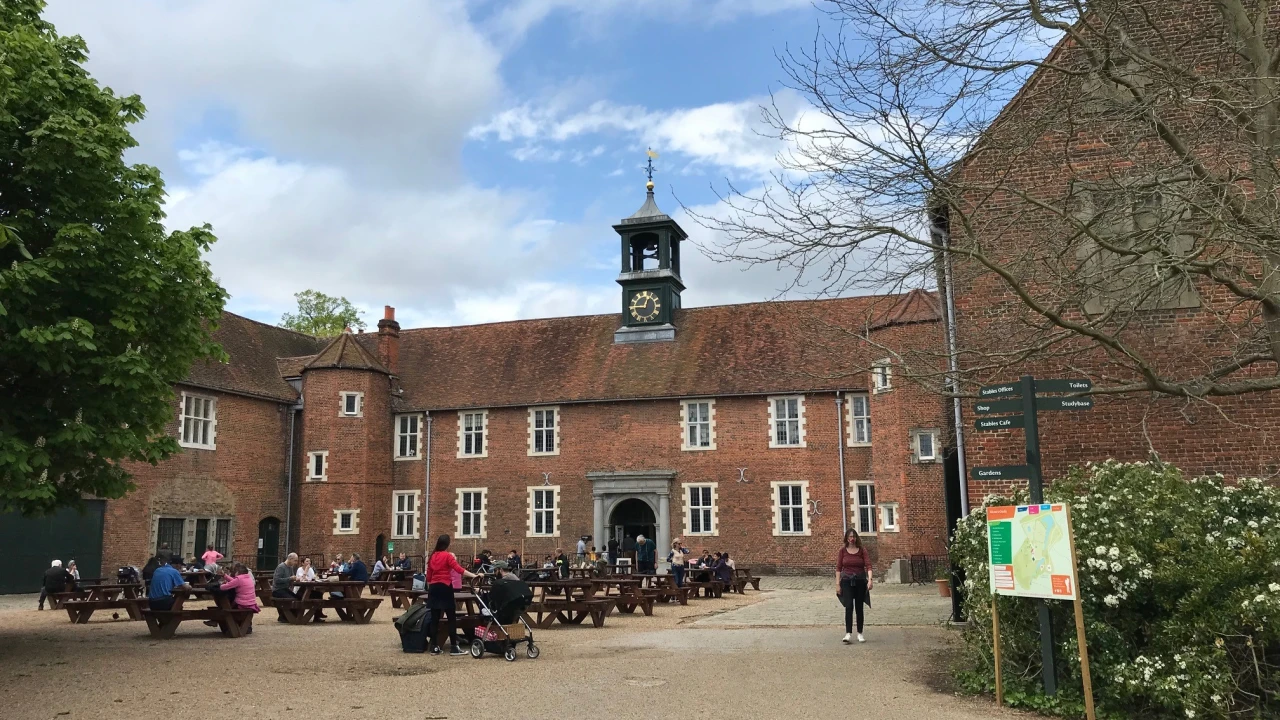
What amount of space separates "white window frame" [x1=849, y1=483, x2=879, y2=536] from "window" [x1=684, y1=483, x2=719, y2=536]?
4334 mm

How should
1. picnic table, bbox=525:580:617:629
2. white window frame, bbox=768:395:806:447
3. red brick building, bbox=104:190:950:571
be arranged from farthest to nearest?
white window frame, bbox=768:395:806:447, red brick building, bbox=104:190:950:571, picnic table, bbox=525:580:617:629

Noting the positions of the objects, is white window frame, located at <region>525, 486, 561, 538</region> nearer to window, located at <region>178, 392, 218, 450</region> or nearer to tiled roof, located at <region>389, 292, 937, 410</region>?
tiled roof, located at <region>389, 292, 937, 410</region>

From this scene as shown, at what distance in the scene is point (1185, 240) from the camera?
1239 centimetres

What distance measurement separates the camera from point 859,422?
29.3 m

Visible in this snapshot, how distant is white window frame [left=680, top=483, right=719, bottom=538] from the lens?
30.3m

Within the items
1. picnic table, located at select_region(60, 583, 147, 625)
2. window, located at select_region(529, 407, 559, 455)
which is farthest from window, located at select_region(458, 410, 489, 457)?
picnic table, located at select_region(60, 583, 147, 625)

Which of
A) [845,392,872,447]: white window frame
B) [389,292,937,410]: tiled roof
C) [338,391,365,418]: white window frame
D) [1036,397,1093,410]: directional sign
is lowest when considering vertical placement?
[1036,397,1093,410]: directional sign

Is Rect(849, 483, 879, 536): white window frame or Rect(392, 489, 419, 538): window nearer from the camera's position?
Rect(849, 483, 879, 536): white window frame

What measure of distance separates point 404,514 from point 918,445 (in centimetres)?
1775

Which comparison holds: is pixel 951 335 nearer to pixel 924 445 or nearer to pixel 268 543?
pixel 924 445

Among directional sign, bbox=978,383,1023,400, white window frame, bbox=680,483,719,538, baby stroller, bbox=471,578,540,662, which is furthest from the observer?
white window frame, bbox=680,483,719,538

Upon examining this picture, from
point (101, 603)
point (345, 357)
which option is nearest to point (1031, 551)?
point (101, 603)

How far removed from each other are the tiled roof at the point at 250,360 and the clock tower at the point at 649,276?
12018mm

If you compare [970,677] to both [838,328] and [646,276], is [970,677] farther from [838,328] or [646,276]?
[646,276]
